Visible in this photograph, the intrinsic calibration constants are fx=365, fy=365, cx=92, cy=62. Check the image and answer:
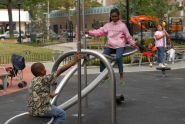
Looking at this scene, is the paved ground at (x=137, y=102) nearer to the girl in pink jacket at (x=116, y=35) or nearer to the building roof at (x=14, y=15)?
the girl in pink jacket at (x=116, y=35)

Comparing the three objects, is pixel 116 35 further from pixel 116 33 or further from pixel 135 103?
pixel 135 103

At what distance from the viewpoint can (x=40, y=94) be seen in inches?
204

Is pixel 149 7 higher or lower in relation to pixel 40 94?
higher

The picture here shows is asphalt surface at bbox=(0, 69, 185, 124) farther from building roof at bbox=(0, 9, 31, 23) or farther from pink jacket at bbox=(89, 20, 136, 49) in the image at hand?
building roof at bbox=(0, 9, 31, 23)

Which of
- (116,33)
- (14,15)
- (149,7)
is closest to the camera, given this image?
(116,33)

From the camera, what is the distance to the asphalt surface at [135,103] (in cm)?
717

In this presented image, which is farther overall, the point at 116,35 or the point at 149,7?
the point at 149,7

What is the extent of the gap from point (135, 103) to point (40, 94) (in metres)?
3.99

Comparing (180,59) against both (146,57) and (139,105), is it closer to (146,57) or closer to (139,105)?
(146,57)

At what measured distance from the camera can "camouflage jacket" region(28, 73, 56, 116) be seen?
5.14 metres

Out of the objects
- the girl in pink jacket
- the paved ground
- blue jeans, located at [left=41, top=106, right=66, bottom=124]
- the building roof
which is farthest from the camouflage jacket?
the building roof

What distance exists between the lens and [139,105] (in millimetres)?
8469

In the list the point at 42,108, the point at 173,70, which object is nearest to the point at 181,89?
the point at 173,70

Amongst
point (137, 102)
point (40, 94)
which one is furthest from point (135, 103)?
point (40, 94)
